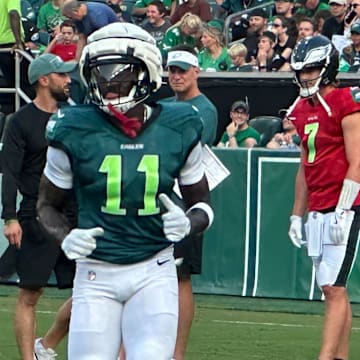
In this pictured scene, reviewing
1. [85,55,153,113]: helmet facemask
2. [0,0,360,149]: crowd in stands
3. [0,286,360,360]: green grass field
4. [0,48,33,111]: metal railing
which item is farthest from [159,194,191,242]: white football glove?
[0,48,33,111]: metal railing

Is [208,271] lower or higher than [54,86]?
lower

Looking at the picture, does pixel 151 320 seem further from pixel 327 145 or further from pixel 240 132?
pixel 240 132

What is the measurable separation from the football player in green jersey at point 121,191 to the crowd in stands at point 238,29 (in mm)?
7192

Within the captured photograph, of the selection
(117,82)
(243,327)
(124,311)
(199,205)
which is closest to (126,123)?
(117,82)

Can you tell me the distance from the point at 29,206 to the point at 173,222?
2.74 meters

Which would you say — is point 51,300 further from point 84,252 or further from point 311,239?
point 84,252

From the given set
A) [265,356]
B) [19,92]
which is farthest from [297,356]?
[19,92]

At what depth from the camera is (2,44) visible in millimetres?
14500

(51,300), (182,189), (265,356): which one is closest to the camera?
(182,189)

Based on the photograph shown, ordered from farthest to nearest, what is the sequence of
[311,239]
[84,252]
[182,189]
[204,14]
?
[204,14]
[311,239]
[182,189]
[84,252]

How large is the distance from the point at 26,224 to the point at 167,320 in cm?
263

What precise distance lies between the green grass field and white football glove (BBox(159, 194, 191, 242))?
130 inches

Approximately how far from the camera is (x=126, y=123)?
518cm

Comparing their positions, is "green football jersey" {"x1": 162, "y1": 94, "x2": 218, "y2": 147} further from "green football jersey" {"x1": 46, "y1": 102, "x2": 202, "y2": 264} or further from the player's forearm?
"green football jersey" {"x1": 46, "y1": 102, "x2": 202, "y2": 264}
